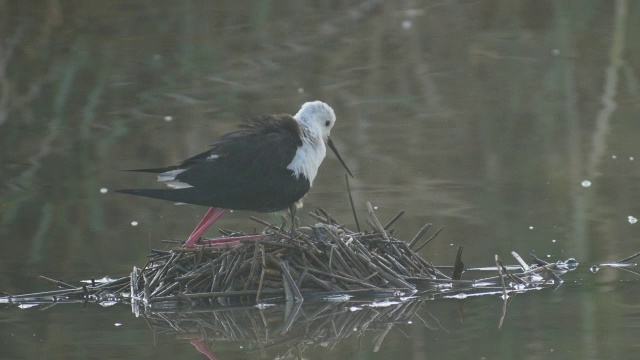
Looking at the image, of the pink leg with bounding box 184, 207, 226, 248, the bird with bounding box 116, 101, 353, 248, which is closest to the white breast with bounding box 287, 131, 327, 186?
the bird with bounding box 116, 101, 353, 248

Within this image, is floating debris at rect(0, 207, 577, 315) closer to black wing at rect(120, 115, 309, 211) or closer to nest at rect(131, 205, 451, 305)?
nest at rect(131, 205, 451, 305)

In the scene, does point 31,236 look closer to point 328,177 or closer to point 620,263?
point 328,177

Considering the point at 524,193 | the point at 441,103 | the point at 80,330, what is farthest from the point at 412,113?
the point at 80,330

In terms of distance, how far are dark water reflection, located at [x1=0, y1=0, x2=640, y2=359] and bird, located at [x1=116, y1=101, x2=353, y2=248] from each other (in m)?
0.79

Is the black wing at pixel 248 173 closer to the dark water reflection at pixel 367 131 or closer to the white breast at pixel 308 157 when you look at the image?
the white breast at pixel 308 157

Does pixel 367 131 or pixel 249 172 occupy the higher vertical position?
pixel 249 172

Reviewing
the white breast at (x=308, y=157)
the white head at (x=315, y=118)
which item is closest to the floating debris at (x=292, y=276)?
the white breast at (x=308, y=157)

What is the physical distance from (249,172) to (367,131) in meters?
5.34

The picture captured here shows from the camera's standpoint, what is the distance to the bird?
759 cm

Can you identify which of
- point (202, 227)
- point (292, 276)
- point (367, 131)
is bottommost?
point (367, 131)

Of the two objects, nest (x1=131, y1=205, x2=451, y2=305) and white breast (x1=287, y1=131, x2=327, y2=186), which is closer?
nest (x1=131, y1=205, x2=451, y2=305)

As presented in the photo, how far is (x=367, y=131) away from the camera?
42.3 feet

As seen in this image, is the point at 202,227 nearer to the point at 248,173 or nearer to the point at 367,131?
the point at 248,173

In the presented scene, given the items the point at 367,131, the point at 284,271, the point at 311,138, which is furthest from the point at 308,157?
the point at 367,131
